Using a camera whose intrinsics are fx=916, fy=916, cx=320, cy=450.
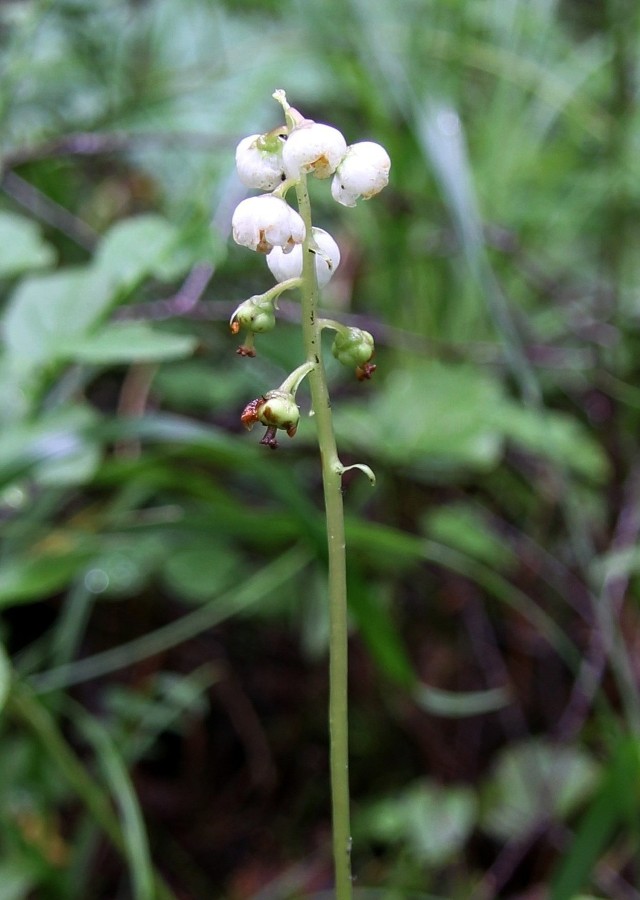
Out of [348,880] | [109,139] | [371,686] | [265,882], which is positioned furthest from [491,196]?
[348,880]

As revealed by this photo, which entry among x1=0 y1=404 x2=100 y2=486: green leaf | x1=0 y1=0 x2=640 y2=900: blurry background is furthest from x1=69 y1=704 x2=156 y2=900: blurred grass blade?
x1=0 y1=404 x2=100 y2=486: green leaf

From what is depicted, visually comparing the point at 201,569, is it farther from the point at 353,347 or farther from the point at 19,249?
the point at 353,347

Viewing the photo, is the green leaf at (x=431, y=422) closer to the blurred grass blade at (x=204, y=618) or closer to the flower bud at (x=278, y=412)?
the blurred grass blade at (x=204, y=618)

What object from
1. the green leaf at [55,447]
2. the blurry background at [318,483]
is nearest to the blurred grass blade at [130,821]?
the blurry background at [318,483]

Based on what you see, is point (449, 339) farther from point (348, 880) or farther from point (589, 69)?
point (348, 880)

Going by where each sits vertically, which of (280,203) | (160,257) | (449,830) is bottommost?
(449,830)
